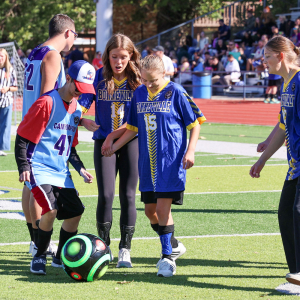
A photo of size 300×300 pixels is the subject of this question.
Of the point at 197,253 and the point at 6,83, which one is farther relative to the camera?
the point at 6,83

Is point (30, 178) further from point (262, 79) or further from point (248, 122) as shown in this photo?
point (262, 79)

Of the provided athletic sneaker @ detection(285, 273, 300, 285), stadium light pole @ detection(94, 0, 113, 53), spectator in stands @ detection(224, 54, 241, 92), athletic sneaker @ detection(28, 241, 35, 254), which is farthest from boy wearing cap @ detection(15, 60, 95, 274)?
stadium light pole @ detection(94, 0, 113, 53)

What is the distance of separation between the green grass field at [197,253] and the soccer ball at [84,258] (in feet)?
0.26

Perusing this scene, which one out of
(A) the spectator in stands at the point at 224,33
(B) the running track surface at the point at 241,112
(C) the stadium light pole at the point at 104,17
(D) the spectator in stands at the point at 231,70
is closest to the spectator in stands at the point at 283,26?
(D) the spectator in stands at the point at 231,70

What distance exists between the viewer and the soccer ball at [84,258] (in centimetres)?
454

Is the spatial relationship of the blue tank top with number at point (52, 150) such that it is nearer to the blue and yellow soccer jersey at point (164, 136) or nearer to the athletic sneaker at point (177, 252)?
the blue and yellow soccer jersey at point (164, 136)

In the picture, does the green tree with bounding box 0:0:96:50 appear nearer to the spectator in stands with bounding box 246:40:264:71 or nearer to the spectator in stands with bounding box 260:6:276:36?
the spectator in stands with bounding box 260:6:276:36

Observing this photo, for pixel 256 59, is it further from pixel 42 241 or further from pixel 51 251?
pixel 42 241

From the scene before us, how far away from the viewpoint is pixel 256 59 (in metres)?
24.1

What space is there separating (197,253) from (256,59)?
1962cm

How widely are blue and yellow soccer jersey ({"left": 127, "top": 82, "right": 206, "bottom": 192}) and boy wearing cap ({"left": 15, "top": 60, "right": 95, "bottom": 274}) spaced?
51 centimetres

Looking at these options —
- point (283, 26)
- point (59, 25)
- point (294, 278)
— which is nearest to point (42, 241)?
point (59, 25)

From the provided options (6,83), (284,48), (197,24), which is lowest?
(6,83)

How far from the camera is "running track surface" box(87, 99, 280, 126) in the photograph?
21000 mm
